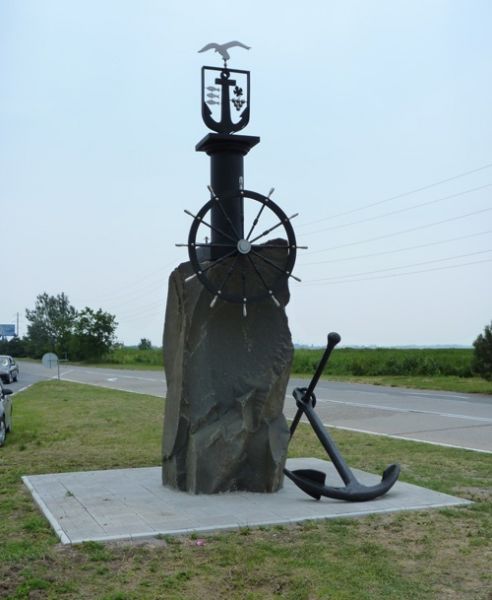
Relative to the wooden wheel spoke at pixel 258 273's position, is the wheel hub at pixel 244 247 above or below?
above

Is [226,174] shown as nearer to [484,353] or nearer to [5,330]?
[484,353]

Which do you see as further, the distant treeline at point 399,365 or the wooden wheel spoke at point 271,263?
the distant treeline at point 399,365

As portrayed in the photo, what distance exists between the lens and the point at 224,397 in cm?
771

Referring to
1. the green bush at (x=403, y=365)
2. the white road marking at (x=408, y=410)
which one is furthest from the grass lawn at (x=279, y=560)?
the green bush at (x=403, y=365)

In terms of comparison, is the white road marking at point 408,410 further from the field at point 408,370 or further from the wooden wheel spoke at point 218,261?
the wooden wheel spoke at point 218,261

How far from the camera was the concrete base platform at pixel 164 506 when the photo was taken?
20.2 ft

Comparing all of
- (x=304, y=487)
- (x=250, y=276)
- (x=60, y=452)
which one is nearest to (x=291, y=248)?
(x=250, y=276)

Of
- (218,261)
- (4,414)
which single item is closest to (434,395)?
(4,414)

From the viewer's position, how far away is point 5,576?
5.08 metres

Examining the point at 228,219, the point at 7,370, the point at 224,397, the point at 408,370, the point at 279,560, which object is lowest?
A: the point at 279,560

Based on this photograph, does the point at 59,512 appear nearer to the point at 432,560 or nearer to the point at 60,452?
the point at 432,560

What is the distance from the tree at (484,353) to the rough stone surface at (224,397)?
17517 millimetres

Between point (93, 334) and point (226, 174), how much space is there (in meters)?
55.4

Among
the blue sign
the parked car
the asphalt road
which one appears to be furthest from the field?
the blue sign
